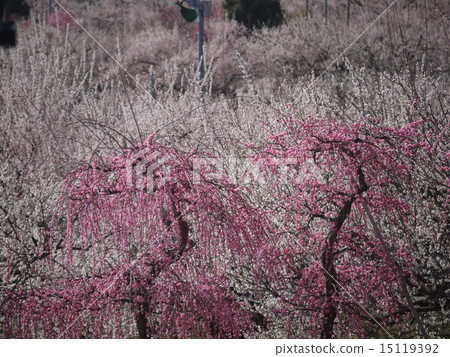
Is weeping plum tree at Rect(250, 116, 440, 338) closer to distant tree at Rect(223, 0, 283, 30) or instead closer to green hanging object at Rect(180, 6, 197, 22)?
green hanging object at Rect(180, 6, 197, 22)

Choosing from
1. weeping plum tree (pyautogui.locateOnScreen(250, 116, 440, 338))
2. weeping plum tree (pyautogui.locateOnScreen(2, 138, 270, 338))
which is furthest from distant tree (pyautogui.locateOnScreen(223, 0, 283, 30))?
weeping plum tree (pyautogui.locateOnScreen(2, 138, 270, 338))

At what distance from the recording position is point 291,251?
1.89 metres

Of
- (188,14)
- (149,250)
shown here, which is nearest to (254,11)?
(188,14)

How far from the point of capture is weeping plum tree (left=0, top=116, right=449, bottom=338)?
A: 1.69 meters

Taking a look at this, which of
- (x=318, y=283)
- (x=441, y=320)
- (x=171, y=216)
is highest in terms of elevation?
(x=171, y=216)

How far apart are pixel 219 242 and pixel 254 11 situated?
749cm

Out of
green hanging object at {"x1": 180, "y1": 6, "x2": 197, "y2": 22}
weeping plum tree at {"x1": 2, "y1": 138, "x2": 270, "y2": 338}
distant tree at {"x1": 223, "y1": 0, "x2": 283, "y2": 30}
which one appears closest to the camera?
weeping plum tree at {"x1": 2, "y1": 138, "x2": 270, "y2": 338}

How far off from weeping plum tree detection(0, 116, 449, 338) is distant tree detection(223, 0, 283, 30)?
6183mm

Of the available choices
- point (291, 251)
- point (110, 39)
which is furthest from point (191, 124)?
point (110, 39)

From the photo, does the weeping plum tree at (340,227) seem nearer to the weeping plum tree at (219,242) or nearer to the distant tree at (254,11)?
the weeping plum tree at (219,242)

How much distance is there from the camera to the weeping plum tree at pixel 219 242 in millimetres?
1689

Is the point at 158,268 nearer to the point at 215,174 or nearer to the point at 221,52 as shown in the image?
the point at 215,174

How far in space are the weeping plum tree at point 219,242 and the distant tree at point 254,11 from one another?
243 inches
